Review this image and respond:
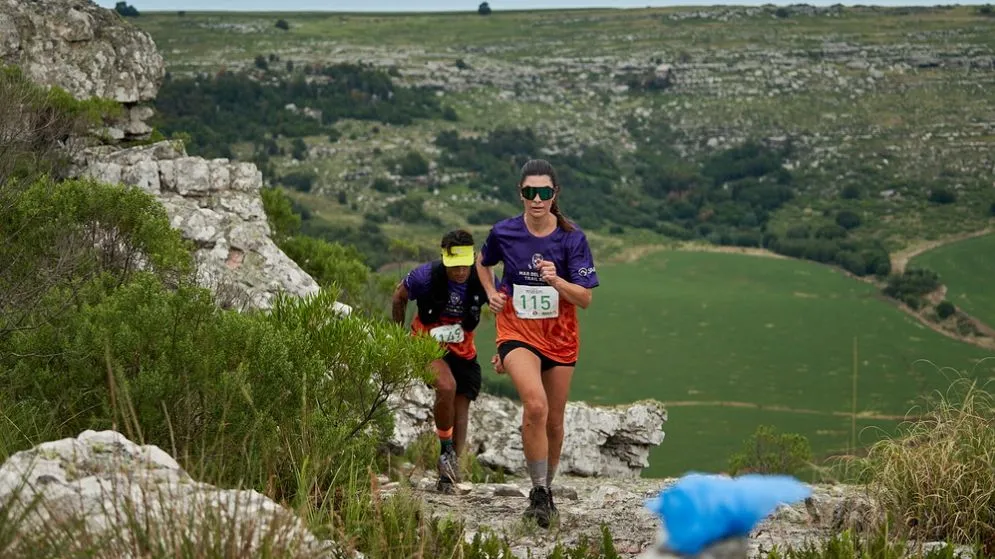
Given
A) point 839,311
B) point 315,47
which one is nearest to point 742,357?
point 839,311

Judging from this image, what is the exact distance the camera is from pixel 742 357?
73125 millimetres

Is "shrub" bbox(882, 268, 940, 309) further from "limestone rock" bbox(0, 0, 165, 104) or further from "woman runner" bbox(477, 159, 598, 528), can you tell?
"woman runner" bbox(477, 159, 598, 528)

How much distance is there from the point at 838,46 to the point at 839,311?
63548 millimetres

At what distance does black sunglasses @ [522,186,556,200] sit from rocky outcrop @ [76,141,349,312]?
8309mm

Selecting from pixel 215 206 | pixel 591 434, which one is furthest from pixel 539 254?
pixel 215 206

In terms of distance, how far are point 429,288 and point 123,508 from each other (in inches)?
175

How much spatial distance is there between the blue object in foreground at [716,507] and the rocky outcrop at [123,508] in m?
1.81

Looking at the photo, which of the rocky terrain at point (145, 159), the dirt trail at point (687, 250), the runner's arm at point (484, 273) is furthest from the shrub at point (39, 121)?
the dirt trail at point (687, 250)

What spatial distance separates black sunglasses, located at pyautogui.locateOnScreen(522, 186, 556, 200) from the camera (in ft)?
24.1

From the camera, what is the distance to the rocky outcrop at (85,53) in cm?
2017

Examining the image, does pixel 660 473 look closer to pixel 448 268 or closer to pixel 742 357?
pixel 742 357

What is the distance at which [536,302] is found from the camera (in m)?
7.39

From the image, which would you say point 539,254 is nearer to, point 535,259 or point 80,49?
point 535,259

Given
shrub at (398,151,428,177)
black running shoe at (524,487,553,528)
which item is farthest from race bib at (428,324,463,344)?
shrub at (398,151,428,177)
